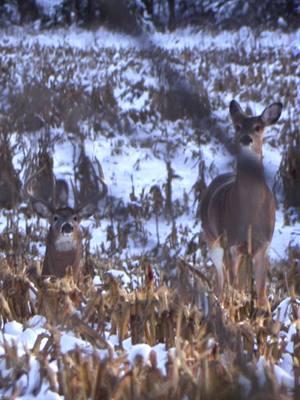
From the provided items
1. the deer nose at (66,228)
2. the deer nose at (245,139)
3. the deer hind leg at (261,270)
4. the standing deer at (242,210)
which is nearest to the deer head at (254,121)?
the standing deer at (242,210)

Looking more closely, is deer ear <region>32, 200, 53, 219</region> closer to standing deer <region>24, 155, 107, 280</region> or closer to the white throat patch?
standing deer <region>24, 155, 107, 280</region>

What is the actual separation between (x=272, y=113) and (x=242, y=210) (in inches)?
41.2

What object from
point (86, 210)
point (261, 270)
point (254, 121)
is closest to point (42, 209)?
point (86, 210)

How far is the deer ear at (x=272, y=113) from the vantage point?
7.55 metres

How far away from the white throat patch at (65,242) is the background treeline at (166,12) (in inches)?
220

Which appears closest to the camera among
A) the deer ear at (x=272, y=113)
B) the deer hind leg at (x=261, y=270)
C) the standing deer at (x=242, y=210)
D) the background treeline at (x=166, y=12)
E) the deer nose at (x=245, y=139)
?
the background treeline at (x=166, y=12)

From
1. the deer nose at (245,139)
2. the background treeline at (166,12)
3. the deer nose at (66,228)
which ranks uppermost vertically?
the deer nose at (245,139)

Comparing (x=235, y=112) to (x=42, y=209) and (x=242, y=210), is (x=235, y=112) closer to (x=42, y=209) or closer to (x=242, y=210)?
(x=242, y=210)

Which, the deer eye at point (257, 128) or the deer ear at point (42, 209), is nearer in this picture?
the deer eye at point (257, 128)

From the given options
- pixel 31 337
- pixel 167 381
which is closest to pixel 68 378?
pixel 167 381

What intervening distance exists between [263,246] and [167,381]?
15.0 feet

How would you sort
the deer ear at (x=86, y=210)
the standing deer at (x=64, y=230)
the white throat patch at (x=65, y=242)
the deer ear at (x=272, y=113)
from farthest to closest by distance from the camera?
the deer ear at (x=86, y=210)
the deer ear at (x=272, y=113)
the white throat patch at (x=65, y=242)
the standing deer at (x=64, y=230)

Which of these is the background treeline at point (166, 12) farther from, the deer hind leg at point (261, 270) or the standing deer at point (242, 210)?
the standing deer at point (242, 210)

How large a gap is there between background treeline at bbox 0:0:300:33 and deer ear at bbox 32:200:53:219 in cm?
614
